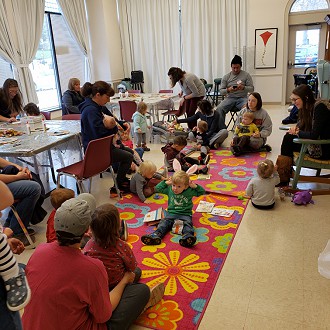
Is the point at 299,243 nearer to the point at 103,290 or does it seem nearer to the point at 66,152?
the point at 103,290

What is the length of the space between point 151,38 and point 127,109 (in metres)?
4.65

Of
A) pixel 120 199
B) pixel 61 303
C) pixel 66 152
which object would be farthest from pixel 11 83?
pixel 61 303

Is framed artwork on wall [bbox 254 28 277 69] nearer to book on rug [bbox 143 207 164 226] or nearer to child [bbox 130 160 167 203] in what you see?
child [bbox 130 160 167 203]

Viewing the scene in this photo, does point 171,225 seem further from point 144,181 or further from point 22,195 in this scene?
point 22,195

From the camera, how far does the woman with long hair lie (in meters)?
3.12

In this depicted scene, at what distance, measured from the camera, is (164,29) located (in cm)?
923

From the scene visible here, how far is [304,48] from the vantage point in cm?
858

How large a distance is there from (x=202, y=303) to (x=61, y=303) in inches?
37.5

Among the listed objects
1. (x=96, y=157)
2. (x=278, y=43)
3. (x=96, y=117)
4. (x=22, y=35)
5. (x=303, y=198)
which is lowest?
(x=303, y=198)

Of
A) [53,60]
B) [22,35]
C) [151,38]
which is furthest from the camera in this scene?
[151,38]

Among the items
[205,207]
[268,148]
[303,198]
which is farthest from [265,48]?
[205,207]

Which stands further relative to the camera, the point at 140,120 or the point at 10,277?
the point at 140,120

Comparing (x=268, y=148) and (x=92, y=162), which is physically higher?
(x=92, y=162)

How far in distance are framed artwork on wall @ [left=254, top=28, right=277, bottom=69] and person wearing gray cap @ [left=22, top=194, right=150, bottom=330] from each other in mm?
8191
